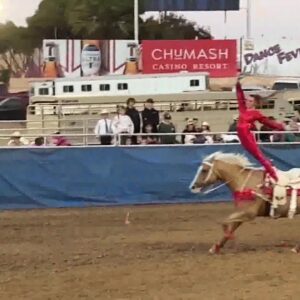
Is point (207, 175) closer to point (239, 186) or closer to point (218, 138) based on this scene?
point (239, 186)

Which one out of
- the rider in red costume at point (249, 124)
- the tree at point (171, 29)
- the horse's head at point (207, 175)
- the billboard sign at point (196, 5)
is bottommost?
the horse's head at point (207, 175)

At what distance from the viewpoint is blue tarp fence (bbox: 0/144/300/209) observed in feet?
Answer: 55.8

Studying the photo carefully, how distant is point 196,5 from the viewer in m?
58.3

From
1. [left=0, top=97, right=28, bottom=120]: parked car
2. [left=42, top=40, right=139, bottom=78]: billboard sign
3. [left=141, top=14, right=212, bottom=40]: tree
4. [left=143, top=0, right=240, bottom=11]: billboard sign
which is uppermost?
[left=143, top=0, right=240, bottom=11]: billboard sign

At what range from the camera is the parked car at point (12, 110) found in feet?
149

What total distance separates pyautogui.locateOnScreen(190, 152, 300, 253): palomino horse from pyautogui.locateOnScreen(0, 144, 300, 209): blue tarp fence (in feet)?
18.6

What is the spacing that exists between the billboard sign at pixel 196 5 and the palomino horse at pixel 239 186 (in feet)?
153

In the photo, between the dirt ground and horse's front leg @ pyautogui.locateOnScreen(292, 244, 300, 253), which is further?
horse's front leg @ pyautogui.locateOnScreen(292, 244, 300, 253)

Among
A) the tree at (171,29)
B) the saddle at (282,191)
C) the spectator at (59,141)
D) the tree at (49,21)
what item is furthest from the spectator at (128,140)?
the tree at (49,21)

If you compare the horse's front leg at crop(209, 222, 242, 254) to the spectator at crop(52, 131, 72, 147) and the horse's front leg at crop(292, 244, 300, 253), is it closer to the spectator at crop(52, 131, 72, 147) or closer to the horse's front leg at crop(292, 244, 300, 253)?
the horse's front leg at crop(292, 244, 300, 253)

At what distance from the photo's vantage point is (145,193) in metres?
17.3

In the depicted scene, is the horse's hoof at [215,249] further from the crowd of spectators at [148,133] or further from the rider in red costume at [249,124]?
the crowd of spectators at [148,133]

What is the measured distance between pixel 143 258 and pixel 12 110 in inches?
1425

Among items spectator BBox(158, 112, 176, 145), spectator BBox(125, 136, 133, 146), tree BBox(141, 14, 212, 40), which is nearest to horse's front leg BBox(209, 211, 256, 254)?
spectator BBox(125, 136, 133, 146)
